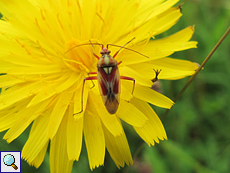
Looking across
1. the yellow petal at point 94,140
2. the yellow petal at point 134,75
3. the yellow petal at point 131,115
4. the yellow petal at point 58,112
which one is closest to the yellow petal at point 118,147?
the yellow petal at point 94,140

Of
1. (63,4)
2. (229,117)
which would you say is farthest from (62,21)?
(229,117)

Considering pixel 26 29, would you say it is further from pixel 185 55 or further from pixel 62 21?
pixel 185 55

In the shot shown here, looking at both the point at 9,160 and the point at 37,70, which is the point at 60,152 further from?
the point at 9,160

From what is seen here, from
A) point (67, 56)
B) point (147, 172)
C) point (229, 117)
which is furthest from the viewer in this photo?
point (229, 117)

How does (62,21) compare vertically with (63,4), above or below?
below

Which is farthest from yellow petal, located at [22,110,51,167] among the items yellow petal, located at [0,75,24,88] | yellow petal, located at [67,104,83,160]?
yellow petal, located at [0,75,24,88]

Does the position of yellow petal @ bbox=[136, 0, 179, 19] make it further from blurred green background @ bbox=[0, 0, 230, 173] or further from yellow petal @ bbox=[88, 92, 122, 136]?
yellow petal @ bbox=[88, 92, 122, 136]
